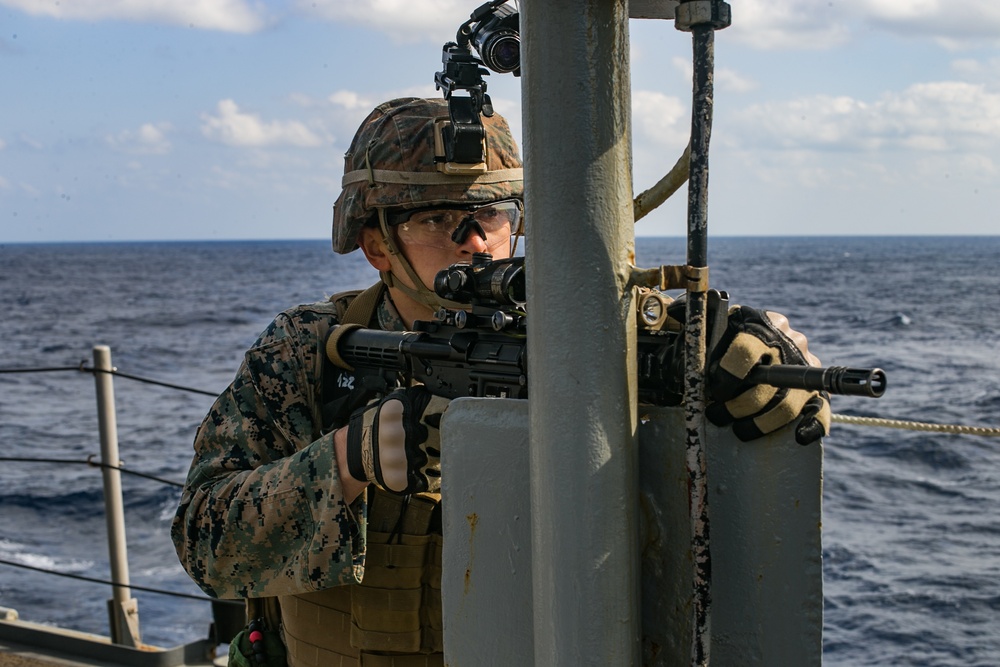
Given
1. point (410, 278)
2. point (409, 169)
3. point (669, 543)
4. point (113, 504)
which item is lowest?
point (113, 504)

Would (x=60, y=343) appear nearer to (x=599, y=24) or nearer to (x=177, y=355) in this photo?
(x=177, y=355)

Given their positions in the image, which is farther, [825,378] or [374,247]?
[374,247]

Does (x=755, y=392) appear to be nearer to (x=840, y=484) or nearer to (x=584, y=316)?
(x=584, y=316)

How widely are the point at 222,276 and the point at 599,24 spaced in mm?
87958

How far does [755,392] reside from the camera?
1.37 metres

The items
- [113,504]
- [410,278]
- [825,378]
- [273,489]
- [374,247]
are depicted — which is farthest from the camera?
[113,504]

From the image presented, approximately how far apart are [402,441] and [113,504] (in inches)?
149

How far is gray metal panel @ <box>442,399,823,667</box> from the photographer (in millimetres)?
1398

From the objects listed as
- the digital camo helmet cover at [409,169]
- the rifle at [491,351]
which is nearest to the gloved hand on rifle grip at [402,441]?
the rifle at [491,351]

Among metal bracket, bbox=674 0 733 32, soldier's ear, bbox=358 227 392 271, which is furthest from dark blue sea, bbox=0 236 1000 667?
metal bracket, bbox=674 0 733 32

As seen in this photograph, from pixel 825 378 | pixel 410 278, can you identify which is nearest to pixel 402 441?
pixel 410 278

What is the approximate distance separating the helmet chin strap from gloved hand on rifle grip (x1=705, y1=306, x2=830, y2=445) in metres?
1.28

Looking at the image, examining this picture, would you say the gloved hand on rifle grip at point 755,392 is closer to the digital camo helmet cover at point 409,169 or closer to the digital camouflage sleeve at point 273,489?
the digital camouflage sleeve at point 273,489

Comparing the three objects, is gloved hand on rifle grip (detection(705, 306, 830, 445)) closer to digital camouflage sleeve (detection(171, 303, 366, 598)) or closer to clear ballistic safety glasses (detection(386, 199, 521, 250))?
digital camouflage sleeve (detection(171, 303, 366, 598))
